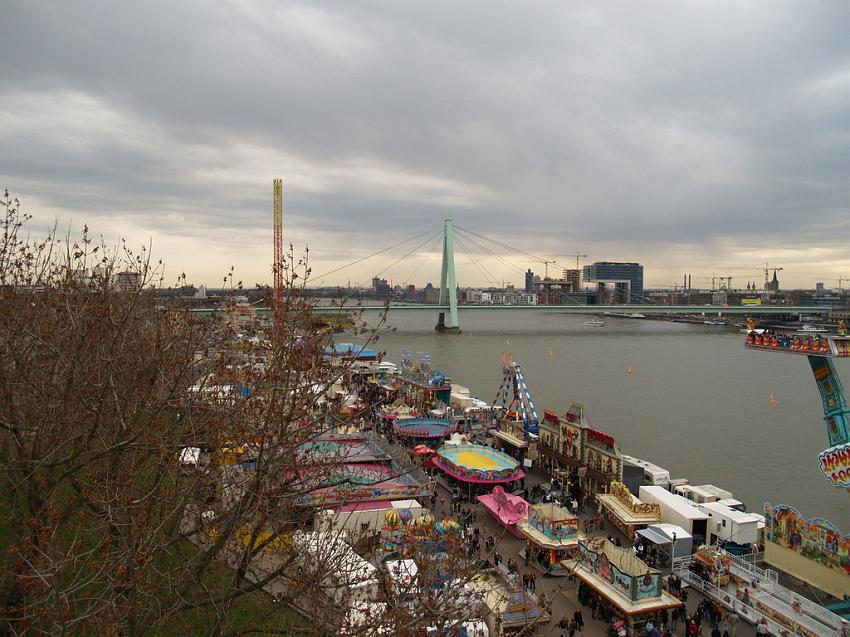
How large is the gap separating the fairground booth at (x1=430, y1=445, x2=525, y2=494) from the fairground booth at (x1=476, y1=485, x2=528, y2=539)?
835 millimetres

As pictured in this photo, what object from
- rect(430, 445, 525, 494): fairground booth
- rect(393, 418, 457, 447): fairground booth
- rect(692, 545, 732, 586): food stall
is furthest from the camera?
rect(393, 418, 457, 447): fairground booth

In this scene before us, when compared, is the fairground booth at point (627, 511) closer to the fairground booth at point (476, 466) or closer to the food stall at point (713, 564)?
the food stall at point (713, 564)

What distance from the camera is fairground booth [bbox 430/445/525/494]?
8414 mm

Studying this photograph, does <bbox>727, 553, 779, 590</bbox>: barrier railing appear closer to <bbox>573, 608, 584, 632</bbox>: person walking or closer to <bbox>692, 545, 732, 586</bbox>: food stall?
<bbox>692, 545, 732, 586</bbox>: food stall

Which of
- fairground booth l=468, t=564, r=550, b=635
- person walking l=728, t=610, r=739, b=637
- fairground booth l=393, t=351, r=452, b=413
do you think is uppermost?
fairground booth l=393, t=351, r=452, b=413

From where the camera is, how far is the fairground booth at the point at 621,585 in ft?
16.8

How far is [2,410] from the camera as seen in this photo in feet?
9.98

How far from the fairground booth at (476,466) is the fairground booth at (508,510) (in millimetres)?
835

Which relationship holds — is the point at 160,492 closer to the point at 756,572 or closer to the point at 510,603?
the point at 510,603

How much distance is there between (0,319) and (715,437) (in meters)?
12.0

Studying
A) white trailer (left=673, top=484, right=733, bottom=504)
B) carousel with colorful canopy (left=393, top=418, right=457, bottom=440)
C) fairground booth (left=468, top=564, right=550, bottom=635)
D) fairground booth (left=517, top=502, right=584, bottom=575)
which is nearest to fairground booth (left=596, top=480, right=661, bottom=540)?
white trailer (left=673, top=484, right=733, bottom=504)

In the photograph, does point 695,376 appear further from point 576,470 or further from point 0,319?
point 0,319

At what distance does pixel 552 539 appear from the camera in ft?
20.9

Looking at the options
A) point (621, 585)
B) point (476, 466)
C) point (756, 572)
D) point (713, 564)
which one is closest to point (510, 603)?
point (621, 585)
